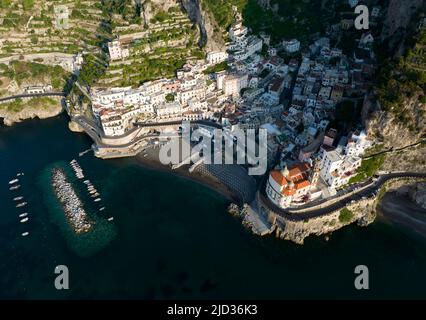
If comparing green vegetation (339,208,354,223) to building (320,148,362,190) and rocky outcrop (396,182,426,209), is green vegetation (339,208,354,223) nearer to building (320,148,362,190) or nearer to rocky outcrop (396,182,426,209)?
building (320,148,362,190)

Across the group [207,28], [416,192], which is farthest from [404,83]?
[207,28]

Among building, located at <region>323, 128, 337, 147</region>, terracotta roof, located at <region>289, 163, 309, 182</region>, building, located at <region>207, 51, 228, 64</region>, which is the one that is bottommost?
terracotta roof, located at <region>289, 163, 309, 182</region>

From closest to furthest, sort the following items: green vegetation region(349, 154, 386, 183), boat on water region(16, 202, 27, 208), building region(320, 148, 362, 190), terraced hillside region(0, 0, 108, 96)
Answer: building region(320, 148, 362, 190), green vegetation region(349, 154, 386, 183), boat on water region(16, 202, 27, 208), terraced hillside region(0, 0, 108, 96)

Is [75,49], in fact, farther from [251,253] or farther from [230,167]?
[251,253]

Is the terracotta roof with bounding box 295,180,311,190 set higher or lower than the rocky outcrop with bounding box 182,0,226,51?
lower

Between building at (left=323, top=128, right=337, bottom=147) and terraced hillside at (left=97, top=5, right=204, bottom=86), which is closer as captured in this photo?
building at (left=323, top=128, right=337, bottom=147)

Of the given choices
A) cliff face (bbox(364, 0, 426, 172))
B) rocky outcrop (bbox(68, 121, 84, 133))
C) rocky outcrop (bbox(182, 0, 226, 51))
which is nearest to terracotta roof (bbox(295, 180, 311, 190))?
cliff face (bbox(364, 0, 426, 172))
